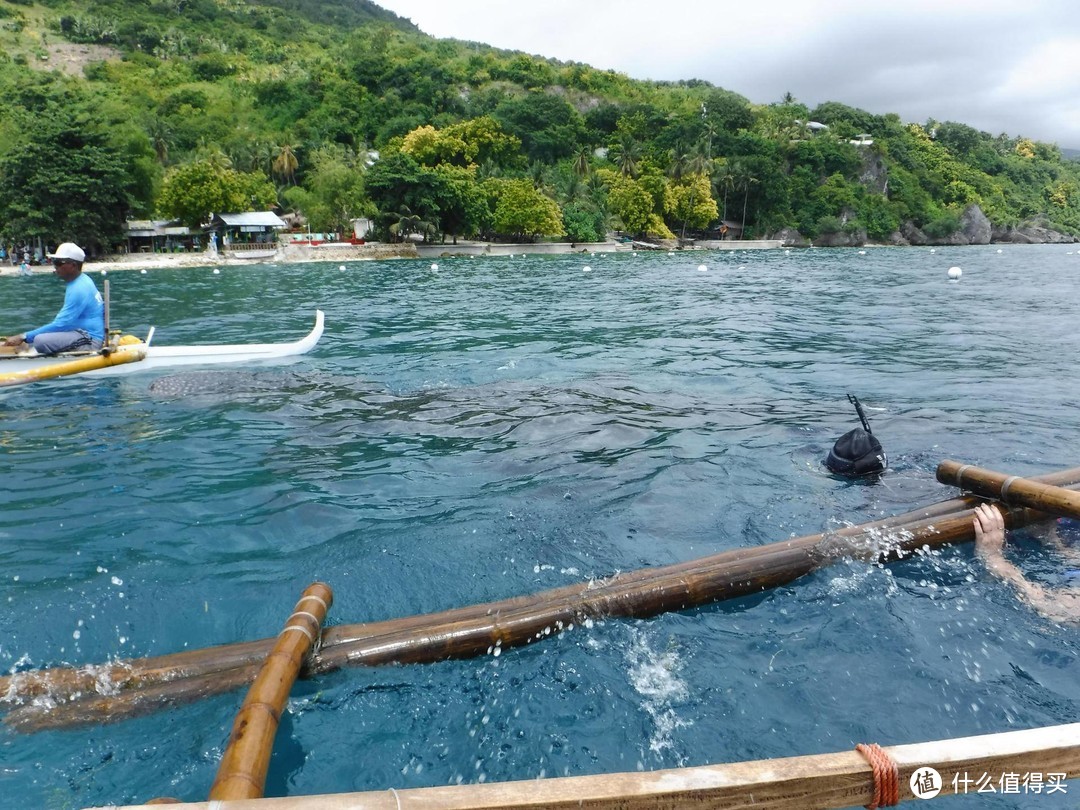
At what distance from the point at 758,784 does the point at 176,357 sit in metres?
14.9

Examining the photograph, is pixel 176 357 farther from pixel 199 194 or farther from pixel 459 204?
pixel 199 194

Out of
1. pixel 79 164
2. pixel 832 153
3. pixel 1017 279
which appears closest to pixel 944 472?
pixel 1017 279

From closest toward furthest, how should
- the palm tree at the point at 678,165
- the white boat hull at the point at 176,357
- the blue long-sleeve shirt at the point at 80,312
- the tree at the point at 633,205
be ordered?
the white boat hull at the point at 176,357 < the blue long-sleeve shirt at the point at 80,312 < the tree at the point at 633,205 < the palm tree at the point at 678,165

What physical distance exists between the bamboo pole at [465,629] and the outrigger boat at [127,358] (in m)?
10.2

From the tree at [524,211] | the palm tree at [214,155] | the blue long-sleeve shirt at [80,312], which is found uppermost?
the palm tree at [214,155]

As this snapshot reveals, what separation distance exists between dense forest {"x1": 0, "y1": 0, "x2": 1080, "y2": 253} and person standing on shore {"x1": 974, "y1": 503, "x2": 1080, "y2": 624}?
65389mm

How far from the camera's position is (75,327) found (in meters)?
13.1

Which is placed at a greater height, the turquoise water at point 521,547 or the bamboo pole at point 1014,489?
the bamboo pole at point 1014,489

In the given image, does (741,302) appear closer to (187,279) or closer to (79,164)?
(187,279)

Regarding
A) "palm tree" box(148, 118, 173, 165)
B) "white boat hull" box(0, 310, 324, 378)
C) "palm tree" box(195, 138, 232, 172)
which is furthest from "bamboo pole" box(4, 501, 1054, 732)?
"palm tree" box(148, 118, 173, 165)

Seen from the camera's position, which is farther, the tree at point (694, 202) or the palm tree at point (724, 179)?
the palm tree at point (724, 179)

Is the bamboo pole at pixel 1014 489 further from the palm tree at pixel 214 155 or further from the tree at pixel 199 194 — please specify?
the palm tree at pixel 214 155

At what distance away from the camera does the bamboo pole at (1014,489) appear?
18.2 feet

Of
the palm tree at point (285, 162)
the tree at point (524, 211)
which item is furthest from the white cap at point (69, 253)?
the palm tree at point (285, 162)
